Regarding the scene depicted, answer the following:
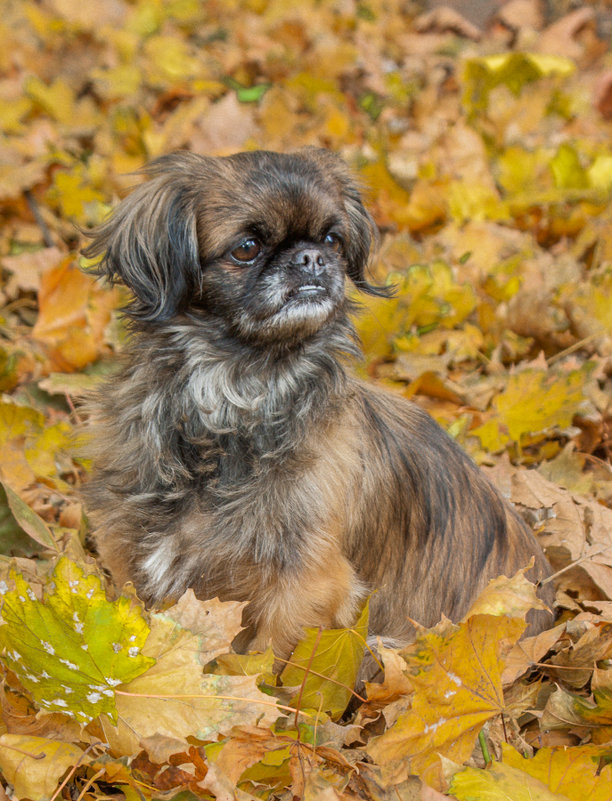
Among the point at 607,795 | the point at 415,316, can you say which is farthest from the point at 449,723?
the point at 415,316

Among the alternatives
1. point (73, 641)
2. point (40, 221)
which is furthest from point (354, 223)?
point (40, 221)

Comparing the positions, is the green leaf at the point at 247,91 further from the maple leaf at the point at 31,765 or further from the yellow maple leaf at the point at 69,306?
the maple leaf at the point at 31,765

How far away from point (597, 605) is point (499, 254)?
8.36 feet

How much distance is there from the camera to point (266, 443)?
273 centimetres

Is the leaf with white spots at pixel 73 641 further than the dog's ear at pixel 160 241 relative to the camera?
No

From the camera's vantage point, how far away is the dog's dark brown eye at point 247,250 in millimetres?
2652

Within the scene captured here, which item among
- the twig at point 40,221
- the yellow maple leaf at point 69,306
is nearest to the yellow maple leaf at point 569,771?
the yellow maple leaf at point 69,306

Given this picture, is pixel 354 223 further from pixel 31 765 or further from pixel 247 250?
pixel 31 765

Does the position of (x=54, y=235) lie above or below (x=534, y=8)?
below

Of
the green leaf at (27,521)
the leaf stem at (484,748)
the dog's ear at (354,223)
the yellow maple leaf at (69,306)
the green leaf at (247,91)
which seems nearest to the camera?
the leaf stem at (484,748)

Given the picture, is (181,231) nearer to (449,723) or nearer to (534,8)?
(449,723)

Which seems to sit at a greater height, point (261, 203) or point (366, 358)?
point (261, 203)

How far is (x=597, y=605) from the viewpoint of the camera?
282 cm

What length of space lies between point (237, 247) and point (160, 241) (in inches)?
10.1
